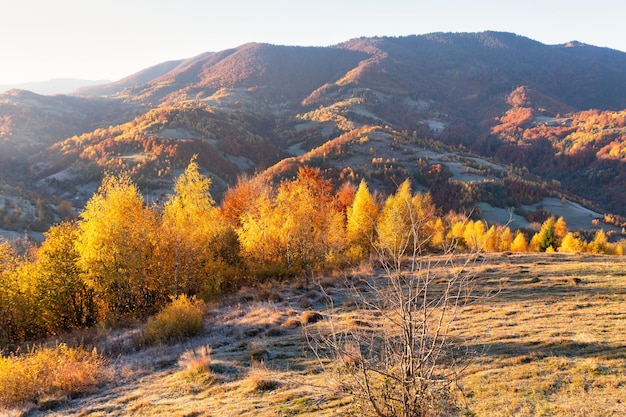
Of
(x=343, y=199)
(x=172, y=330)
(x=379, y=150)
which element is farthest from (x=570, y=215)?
(x=172, y=330)

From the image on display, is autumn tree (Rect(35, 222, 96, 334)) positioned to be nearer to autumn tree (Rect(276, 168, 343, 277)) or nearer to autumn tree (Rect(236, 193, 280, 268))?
autumn tree (Rect(236, 193, 280, 268))

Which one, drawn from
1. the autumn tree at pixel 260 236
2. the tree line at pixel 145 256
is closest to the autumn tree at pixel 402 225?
the tree line at pixel 145 256

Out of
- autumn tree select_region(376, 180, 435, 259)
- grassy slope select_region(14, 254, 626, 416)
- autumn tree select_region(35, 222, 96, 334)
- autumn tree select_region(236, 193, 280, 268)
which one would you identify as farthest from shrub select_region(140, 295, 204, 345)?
autumn tree select_region(236, 193, 280, 268)

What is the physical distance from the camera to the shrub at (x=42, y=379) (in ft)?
40.6

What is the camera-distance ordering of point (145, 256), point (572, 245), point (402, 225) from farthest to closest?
1. point (572, 245)
2. point (145, 256)
3. point (402, 225)

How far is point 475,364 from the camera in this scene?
1043cm

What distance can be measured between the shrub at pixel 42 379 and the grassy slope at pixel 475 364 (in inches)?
28.3

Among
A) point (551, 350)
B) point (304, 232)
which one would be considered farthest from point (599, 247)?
point (551, 350)

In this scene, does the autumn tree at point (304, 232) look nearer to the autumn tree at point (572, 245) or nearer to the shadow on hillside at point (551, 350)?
the shadow on hillside at point (551, 350)

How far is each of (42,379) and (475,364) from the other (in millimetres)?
14496

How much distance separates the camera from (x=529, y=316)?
584 inches

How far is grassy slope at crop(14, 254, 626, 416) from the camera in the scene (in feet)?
27.1

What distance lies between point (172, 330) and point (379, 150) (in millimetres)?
119373

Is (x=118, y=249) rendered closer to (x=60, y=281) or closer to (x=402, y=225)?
(x=60, y=281)
